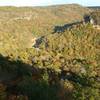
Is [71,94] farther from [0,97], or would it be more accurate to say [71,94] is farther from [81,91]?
[0,97]

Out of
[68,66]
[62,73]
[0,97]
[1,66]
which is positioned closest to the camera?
[0,97]

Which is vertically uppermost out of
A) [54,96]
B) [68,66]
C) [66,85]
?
[54,96]

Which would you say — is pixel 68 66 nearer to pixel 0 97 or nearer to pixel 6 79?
pixel 6 79

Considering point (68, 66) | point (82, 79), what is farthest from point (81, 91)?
point (68, 66)

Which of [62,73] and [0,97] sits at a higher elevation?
[0,97]

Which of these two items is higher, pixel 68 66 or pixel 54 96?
pixel 54 96

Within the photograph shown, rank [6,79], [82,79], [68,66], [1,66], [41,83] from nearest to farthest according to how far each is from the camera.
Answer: [41,83], [6,79], [1,66], [82,79], [68,66]

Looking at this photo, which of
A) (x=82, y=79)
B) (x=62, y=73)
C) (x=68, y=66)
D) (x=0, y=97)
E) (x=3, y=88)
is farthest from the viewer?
(x=68, y=66)

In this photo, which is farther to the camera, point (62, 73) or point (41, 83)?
point (62, 73)

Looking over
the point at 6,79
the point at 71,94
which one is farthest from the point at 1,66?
the point at 71,94
